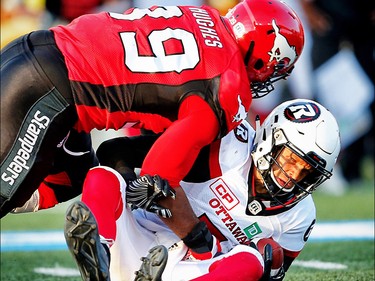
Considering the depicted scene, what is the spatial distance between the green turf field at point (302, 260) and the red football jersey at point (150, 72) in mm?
1278

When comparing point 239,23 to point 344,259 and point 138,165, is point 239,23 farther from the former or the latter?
point 344,259

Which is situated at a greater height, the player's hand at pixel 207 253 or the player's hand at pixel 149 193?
the player's hand at pixel 149 193

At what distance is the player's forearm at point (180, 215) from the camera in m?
3.45

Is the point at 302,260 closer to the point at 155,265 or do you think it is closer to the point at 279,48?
the point at 279,48

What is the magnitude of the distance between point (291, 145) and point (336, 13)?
188 inches

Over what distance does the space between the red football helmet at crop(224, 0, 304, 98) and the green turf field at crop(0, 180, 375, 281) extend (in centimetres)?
121

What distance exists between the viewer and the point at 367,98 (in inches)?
333

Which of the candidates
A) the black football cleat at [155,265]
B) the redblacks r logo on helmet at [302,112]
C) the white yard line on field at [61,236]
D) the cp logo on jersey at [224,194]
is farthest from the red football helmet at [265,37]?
the white yard line on field at [61,236]

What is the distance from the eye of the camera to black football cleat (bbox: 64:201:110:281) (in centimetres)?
A: 309

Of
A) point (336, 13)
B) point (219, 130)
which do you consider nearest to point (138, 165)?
point (219, 130)

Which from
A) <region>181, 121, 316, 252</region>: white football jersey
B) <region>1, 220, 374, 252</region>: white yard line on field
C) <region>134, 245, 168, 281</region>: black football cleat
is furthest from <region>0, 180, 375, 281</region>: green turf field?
<region>134, 245, 168, 281</region>: black football cleat

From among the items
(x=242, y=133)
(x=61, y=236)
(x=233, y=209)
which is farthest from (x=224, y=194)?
(x=61, y=236)

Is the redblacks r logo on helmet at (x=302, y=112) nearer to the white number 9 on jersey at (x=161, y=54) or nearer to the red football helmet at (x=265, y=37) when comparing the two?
the red football helmet at (x=265, y=37)

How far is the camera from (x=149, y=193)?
337 centimetres
